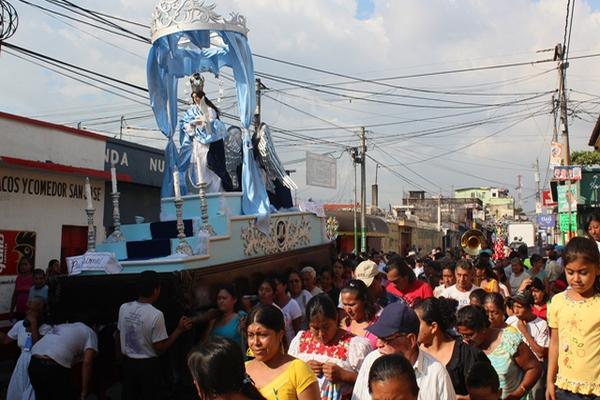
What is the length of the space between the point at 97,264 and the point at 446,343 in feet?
15.9

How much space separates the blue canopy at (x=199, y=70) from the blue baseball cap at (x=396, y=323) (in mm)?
6315

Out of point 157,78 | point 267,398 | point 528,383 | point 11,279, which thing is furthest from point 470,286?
point 11,279

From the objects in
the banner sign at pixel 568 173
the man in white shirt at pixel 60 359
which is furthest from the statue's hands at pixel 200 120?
the banner sign at pixel 568 173

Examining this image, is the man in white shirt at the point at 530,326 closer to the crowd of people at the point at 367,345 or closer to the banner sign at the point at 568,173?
the crowd of people at the point at 367,345

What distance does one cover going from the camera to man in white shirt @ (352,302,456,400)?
10.7 ft

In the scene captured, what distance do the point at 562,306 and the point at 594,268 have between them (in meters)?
0.33

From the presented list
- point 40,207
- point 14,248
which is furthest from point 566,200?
point 14,248

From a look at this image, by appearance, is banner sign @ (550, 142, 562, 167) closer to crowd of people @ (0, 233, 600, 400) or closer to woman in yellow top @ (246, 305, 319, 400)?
crowd of people @ (0, 233, 600, 400)

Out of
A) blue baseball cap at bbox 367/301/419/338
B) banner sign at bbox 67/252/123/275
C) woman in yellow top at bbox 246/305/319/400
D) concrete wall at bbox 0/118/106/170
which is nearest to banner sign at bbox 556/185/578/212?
concrete wall at bbox 0/118/106/170

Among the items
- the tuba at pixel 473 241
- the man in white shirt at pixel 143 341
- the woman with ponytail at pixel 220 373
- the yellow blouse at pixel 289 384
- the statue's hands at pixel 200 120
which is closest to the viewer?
the woman with ponytail at pixel 220 373

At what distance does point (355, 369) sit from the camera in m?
4.14

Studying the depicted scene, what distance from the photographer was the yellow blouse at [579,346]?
12.9ft

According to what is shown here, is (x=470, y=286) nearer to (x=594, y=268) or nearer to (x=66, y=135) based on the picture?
(x=594, y=268)

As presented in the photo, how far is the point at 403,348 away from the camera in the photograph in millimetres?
3383
